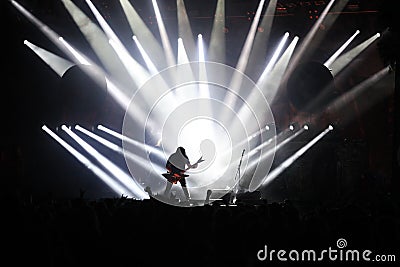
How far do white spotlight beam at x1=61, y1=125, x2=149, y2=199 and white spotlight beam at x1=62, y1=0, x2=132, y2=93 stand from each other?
2.01m

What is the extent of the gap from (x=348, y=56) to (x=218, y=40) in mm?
3505

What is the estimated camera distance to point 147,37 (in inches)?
544

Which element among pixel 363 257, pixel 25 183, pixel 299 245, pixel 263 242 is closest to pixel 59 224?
pixel 263 242

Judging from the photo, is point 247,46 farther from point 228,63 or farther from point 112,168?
point 112,168

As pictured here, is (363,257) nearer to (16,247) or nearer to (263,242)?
(263,242)

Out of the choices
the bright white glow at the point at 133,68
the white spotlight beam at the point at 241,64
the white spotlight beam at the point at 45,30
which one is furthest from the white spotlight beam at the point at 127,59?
the white spotlight beam at the point at 241,64

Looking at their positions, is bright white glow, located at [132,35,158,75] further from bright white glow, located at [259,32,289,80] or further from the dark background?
bright white glow, located at [259,32,289,80]

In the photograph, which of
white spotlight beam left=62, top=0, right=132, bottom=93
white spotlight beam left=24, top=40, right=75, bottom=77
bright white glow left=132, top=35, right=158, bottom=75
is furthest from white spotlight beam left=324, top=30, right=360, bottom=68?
white spotlight beam left=24, top=40, right=75, bottom=77

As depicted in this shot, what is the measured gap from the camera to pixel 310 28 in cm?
1329

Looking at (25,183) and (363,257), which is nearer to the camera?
(363,257)

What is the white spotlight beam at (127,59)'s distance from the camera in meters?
13.5

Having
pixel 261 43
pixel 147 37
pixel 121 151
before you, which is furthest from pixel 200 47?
pixel 121 151

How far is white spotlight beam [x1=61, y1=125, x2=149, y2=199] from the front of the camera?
13.2 m

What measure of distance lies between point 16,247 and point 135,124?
33.2 ft
